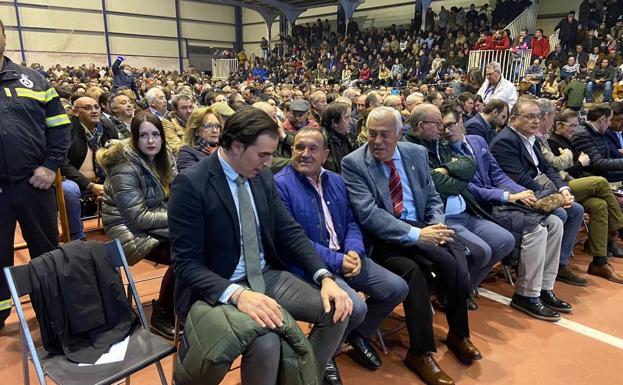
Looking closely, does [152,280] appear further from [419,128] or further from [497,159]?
[497,159]

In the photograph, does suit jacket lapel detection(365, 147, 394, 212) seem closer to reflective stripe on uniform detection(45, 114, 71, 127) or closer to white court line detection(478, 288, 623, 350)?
white court line detection(478, 288, 623, 350)

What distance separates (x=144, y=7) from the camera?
75.2 ft

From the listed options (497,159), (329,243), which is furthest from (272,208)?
(497,159)

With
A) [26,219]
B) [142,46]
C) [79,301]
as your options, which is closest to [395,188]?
[79,301]

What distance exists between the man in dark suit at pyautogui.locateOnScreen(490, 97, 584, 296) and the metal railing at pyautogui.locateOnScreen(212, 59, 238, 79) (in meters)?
21.3

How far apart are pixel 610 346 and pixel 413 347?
4.29 feet

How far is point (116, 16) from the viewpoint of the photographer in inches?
866

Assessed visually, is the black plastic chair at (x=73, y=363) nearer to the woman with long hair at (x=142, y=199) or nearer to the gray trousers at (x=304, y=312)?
the gray trousers at (x=304, y=312)

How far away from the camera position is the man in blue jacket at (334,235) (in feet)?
7.27

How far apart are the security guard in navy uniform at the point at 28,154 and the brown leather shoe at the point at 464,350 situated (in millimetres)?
2424

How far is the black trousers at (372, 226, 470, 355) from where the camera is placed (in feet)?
7.47

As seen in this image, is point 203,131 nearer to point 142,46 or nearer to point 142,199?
point 142,199

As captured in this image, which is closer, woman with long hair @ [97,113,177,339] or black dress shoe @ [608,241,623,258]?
woman with long hair @ [97,113,177,339]

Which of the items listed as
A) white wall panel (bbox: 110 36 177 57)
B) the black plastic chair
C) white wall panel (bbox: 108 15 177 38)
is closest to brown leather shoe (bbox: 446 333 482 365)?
the black plastic chair
